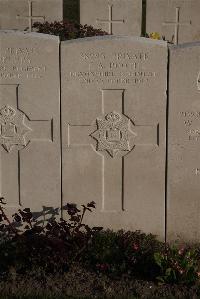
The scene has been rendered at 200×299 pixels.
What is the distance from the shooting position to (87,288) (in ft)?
16.1

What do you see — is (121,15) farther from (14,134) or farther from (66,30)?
(14,134)

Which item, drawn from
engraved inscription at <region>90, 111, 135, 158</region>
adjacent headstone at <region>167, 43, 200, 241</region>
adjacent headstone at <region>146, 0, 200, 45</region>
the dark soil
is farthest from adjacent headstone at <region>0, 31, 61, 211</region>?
adjacent headstone at <region>146, 0, 200, 45</region>

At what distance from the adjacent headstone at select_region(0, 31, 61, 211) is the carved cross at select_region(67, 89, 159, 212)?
0.27m

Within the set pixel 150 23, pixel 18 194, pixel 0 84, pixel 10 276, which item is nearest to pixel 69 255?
pixel 10 276

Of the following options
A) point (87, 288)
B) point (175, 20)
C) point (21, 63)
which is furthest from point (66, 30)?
point (87, 288)

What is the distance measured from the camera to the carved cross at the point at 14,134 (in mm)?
5508

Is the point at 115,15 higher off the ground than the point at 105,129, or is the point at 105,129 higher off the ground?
the point at 115,15

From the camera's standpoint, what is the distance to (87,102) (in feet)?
17.8

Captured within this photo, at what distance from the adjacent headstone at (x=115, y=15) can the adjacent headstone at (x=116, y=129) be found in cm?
679

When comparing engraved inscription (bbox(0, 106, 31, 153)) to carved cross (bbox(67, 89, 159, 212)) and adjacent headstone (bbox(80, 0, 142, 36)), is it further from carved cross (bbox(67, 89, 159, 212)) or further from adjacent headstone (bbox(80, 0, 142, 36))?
adjacent headstone (bbox(80, 0, 142, 36))

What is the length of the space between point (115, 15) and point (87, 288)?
8.15m

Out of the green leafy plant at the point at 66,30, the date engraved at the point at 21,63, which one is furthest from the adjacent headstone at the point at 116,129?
the green leafy plant at the point at 66,30

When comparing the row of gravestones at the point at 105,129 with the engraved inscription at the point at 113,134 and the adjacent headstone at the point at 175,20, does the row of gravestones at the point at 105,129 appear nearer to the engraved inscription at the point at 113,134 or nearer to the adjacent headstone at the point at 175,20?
the engraved inscription at the point at 113,134

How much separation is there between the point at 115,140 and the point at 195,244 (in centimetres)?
127
